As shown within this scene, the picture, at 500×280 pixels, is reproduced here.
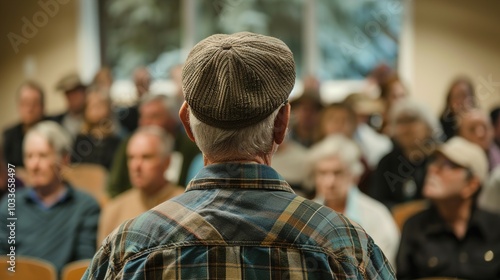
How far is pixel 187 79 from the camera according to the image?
118 cm

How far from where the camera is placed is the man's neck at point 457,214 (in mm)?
3459

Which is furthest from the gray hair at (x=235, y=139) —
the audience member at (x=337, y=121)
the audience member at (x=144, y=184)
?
the audience member at (x=337, y=121)

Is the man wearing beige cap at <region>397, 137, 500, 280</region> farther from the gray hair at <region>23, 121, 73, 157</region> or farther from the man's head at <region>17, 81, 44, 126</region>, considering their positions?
the man's head at <region>17, 81, 44, 126</region>

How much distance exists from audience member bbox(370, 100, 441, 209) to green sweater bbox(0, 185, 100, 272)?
1.69 m

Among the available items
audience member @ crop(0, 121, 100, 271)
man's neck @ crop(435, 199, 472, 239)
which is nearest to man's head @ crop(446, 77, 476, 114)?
man's neck @ crop(435, 199, 472, 239)

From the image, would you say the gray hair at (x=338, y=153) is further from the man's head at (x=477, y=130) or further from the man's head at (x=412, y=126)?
the man's head at (x=477, y=130)

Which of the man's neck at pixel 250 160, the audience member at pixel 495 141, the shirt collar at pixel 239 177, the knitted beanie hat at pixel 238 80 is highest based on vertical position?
the knitted beanie hat at pixel 238 80

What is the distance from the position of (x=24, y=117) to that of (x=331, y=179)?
288 cm

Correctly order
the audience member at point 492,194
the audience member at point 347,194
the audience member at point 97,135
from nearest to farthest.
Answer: the audience member at point 347,194 → the audience member at point 492,194 → the audience member at point 97,135

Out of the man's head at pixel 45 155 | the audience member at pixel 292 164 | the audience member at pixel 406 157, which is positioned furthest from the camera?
the audience member at pixel 406 157

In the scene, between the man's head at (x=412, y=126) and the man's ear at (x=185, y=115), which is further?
the man's head at (x=412, y=126)

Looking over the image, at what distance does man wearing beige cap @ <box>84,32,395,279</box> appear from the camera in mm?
1143

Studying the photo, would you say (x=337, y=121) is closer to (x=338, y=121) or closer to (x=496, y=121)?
(x=338, y=121)

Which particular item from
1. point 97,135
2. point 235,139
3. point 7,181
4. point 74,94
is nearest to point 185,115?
point 235,139
